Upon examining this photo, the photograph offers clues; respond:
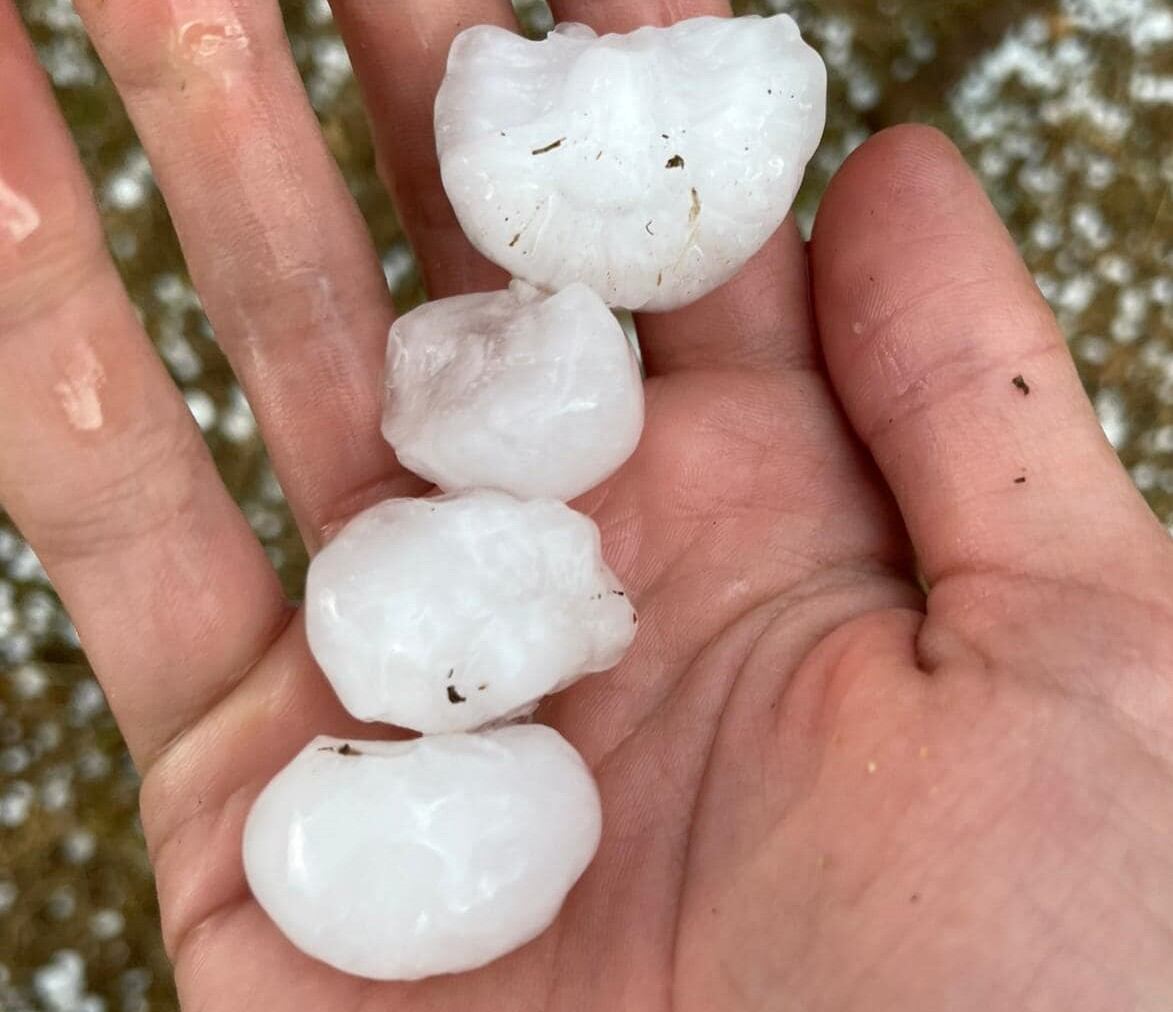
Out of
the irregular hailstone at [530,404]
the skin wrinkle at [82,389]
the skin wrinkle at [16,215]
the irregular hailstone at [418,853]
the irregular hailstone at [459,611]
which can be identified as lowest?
the irregular hailstone at [418,853]

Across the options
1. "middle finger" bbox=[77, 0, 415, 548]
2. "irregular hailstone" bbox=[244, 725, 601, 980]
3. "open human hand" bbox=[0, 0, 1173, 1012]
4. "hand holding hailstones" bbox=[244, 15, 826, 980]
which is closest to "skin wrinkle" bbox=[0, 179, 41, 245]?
"open human hand" bbox=[0, 0, 1173, 1012]

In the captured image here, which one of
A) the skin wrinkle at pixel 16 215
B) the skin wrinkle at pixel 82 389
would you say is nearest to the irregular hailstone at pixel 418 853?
the skin wrinkle at pixel 82 389

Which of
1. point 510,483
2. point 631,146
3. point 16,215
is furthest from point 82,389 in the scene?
point 631,146

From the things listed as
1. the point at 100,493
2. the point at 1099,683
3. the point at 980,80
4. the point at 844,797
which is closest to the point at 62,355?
the point at 100,493

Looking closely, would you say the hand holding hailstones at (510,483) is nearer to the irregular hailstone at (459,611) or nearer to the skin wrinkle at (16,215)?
the irregular hailstone at (459,611)

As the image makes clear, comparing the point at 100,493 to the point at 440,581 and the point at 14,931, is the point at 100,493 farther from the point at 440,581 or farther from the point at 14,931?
the point at 14,931

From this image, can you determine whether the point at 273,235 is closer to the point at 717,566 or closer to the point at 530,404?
the point at 530,404
